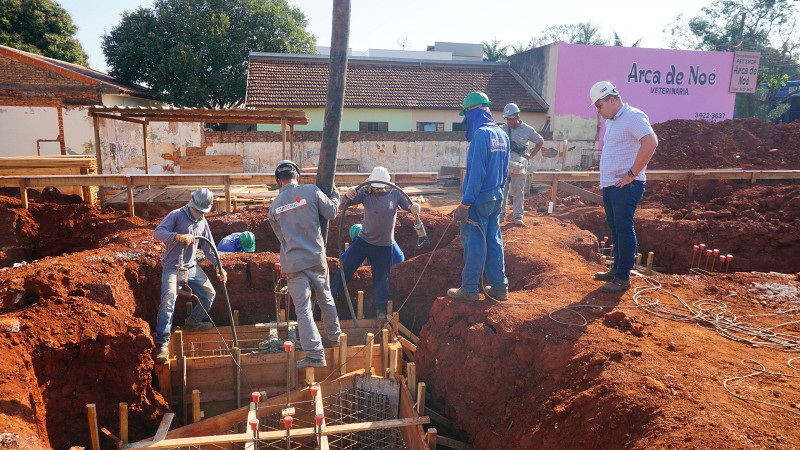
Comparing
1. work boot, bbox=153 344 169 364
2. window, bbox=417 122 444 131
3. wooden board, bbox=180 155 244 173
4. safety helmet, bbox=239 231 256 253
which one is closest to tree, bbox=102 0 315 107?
wooden board, bbox=180 155 244 173

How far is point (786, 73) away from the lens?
27.3 m

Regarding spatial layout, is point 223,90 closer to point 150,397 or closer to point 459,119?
point 459,119

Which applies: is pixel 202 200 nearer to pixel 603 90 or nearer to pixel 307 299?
pixel 307 299

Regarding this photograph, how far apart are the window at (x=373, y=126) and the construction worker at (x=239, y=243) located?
48.0 ft

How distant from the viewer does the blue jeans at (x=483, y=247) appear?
454 centimetres

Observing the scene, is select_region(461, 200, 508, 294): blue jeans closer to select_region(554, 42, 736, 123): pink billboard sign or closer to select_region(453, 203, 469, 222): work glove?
select_region(453, 203, 469, 222): work glove

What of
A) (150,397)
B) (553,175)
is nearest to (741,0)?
(553,175)

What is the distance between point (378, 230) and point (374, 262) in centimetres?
43

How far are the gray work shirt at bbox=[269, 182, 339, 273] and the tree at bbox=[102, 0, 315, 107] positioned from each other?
69.4ft

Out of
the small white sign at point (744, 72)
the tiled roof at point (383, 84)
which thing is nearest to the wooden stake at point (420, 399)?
the tiled roof at point (383, 84)

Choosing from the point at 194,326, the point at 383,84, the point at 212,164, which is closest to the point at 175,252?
the point at 194,326

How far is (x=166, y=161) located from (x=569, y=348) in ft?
58.4

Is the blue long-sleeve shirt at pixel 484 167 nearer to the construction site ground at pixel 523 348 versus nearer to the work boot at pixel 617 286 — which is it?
the construction site ground at pixel 523 348

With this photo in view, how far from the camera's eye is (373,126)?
69.3 feet
